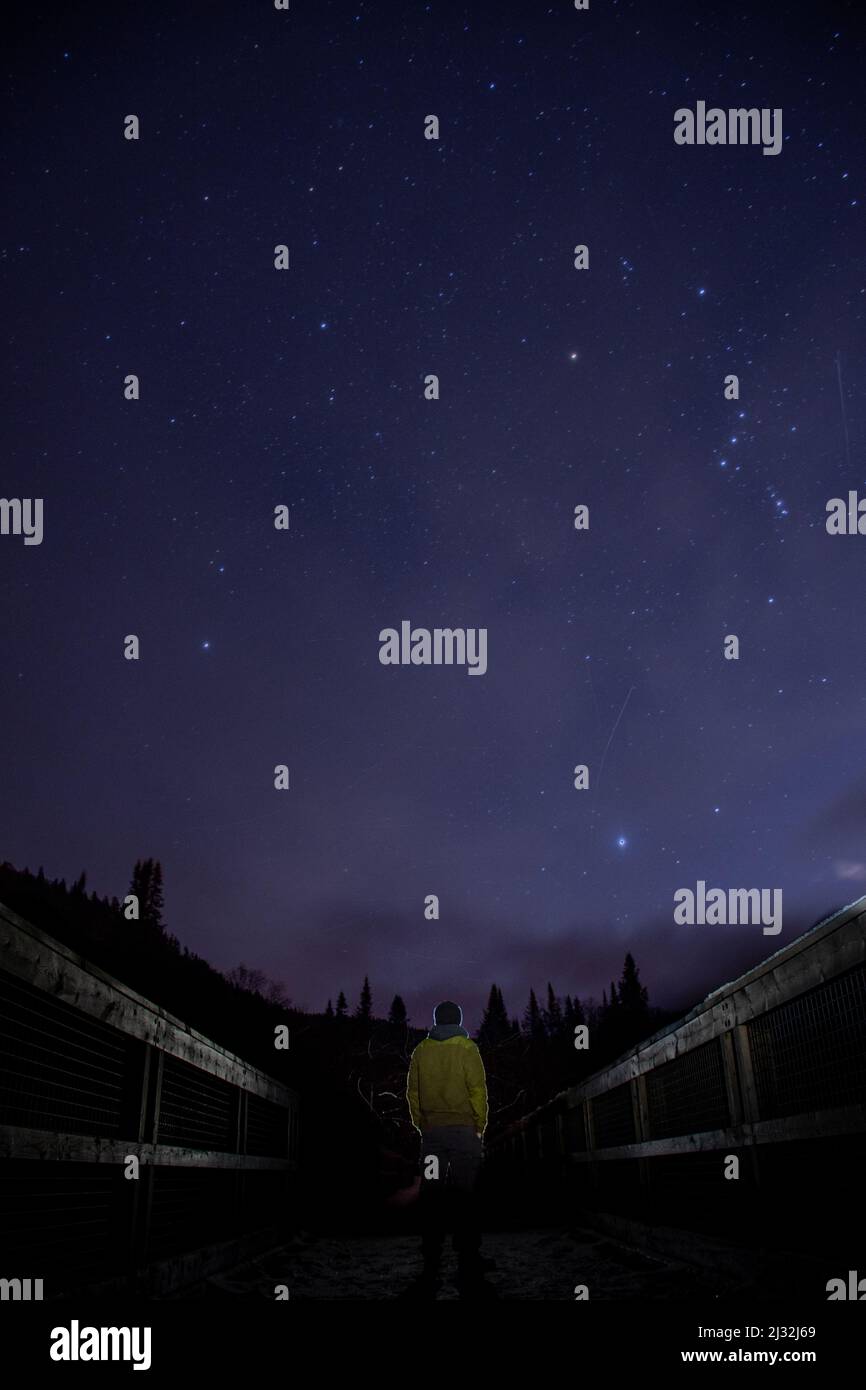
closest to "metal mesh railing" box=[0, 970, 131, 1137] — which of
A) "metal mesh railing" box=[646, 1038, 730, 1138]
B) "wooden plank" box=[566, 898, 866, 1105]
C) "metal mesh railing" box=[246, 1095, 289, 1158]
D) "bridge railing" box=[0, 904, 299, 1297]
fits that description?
"bridge railing" box=[0, 904, 299, 1297]

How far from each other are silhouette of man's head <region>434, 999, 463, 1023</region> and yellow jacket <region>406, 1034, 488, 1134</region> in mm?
220

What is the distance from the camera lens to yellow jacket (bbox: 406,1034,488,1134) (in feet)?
19.1

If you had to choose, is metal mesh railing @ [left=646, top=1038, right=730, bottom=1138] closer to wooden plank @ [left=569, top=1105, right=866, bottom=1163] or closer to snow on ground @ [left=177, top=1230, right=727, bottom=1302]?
wooden plank @ [left=569, top=1105, right=866, bottom=1163]

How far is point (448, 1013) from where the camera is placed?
243 inches

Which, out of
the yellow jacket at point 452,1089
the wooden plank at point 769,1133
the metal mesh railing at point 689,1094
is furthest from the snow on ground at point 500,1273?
the yellow jacket at point 452,1089

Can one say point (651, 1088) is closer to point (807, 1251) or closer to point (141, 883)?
point (807, 1251)

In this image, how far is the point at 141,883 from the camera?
146625mm

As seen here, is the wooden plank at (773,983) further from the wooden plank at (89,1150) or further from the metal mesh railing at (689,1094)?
the wooden plank at (89,1150)

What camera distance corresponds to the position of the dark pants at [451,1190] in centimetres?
511

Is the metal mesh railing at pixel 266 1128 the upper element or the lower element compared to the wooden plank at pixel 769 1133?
lower

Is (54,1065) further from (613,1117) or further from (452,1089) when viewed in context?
(613,1117)

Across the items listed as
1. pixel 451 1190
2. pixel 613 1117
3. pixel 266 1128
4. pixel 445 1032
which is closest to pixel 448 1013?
pixel 445 1032

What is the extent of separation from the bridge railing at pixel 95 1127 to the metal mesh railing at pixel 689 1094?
328cm
